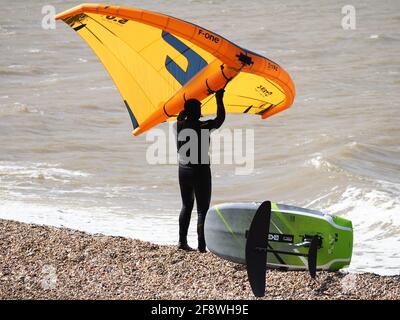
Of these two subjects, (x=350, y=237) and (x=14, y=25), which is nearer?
(x=350, y=237)

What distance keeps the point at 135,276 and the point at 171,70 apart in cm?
245

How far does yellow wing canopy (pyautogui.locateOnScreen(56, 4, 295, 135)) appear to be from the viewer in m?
7.45

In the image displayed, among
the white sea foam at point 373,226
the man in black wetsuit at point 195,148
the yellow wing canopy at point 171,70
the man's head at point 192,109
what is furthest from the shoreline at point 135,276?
the white sea foam at point 373,226

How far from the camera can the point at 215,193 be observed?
478 inches

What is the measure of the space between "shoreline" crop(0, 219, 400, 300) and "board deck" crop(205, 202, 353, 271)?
0.34 ft

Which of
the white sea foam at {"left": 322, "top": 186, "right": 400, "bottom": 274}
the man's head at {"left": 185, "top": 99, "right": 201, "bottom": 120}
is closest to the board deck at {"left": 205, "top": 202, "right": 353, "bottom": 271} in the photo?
the man's head at {"left": 185, "top": 99, "right": 201, "bottom": 120}

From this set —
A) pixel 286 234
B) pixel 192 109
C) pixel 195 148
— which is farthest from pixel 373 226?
pixel 192 109

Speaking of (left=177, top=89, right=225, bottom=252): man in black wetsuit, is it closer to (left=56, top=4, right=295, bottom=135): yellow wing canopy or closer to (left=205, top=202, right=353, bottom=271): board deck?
(left=205, top=202, right=353, bottom=271): board deck

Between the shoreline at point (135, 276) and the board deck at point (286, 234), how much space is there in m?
0.11

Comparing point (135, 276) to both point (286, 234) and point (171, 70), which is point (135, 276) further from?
point (171, 70)

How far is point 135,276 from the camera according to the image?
21.8 feet
